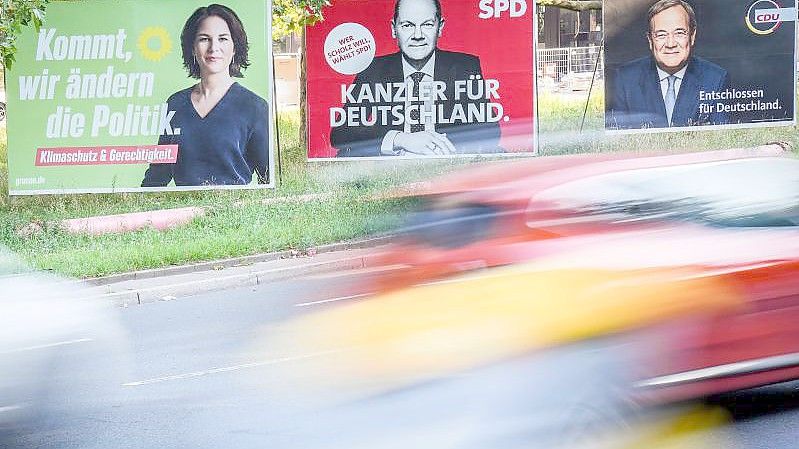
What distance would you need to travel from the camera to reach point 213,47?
19328 mm

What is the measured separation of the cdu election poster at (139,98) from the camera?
63.2 ft

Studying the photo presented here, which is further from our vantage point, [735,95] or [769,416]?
[735,95]

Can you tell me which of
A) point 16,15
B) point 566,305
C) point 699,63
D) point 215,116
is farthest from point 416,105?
point 566,305

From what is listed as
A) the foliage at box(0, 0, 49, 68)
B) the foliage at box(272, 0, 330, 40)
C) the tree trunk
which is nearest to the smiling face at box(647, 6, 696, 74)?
the foliage at box(272, 0, 330, 40)

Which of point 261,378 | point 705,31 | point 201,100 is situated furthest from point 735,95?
point 261,378

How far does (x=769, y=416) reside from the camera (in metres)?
7.05

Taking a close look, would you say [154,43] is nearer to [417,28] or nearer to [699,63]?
[417,28]

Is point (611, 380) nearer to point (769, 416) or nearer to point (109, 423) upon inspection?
point (769, 416)

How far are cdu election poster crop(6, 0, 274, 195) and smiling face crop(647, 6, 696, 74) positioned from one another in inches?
255

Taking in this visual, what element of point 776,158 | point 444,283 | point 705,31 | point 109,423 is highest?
point 705,31

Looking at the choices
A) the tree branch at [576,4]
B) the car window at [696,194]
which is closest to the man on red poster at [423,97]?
the tree branch at [576,4]

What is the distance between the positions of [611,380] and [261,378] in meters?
3.49

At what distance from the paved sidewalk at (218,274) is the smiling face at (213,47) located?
4.87 meters

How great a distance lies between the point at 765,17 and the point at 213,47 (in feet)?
29.8
